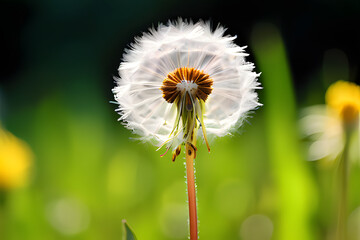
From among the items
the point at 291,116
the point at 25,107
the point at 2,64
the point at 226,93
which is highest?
the point at 2,64

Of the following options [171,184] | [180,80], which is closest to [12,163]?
[171,184]

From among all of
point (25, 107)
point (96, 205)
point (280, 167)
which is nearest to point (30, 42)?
point (25, 107)

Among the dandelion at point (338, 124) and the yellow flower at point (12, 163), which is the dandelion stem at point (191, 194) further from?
the yellow flower at point (12, 163)

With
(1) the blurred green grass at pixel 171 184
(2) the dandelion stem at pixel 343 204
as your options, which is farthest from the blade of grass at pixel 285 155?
(2) the dandelion stem at pixel 343 204

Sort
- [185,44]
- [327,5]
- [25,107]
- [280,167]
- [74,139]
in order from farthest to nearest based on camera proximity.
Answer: [327,5], [25,107], [74,139], [280,167], [185,44]

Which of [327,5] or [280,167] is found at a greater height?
[327,5]

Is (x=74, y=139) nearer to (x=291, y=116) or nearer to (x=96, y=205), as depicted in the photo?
(x=96, y=205)
